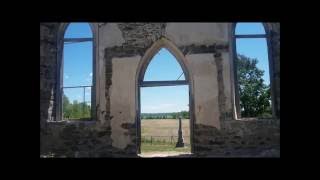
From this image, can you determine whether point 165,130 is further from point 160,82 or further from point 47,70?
point 47,70

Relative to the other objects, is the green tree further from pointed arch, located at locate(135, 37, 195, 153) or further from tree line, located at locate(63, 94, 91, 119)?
tree line, located at locate(63, 94, 91, 119)

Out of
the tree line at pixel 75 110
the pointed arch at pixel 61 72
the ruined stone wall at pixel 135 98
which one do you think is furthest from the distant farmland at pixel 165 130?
the pointed arch at pixel 61 72

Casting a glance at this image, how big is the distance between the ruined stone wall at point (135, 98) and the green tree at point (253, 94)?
175 cm

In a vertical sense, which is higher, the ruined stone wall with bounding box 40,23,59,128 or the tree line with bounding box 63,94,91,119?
the ruined stone wall with bounding box 40,23,59,128

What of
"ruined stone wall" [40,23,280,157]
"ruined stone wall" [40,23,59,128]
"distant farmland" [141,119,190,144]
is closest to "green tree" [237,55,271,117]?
"ruined stone wall" [40,23,280,157]

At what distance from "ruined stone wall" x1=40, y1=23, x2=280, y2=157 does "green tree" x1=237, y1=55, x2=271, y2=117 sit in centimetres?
175

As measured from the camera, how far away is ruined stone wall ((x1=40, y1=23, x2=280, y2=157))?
863 centimetres

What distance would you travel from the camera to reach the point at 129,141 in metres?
8.85

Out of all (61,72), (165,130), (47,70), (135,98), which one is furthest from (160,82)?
(165,130)

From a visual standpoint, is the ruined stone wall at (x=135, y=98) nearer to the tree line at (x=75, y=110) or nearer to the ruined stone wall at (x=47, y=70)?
the ruined stone wall at (x=47, y=70)

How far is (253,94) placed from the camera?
35.0 ft
